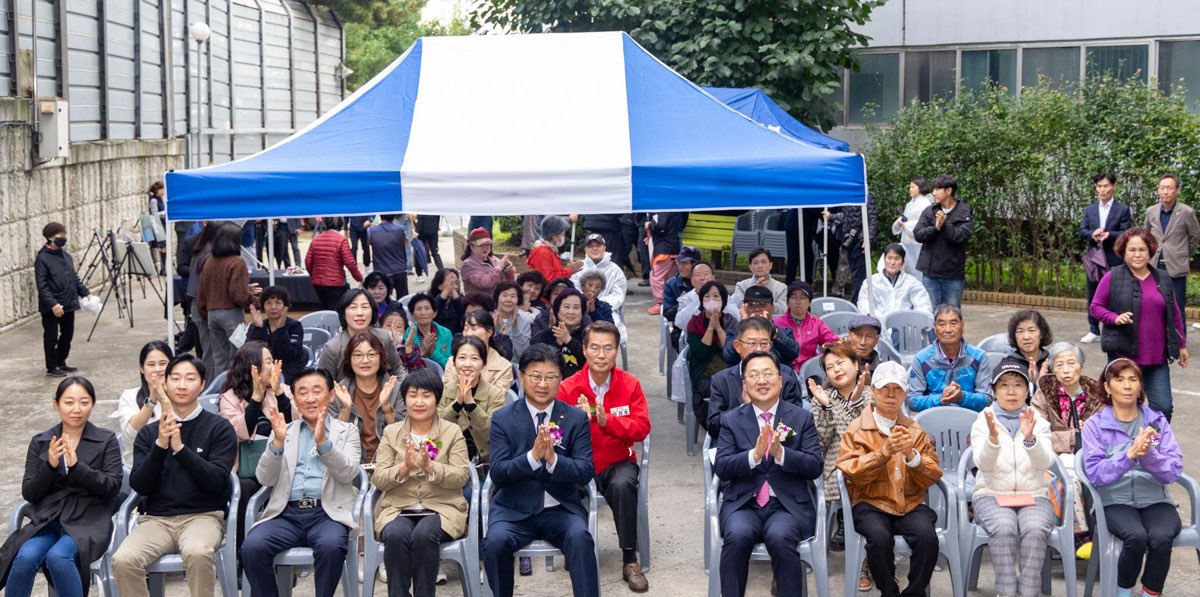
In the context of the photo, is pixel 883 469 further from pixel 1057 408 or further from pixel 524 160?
pixel 524 160

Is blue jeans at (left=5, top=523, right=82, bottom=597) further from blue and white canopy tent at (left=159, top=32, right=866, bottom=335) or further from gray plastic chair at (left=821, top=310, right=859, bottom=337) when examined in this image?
gray plastic chair at (left=821, top=310, right=859, bottom=337)

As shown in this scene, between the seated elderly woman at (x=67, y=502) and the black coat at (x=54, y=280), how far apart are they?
638 cm

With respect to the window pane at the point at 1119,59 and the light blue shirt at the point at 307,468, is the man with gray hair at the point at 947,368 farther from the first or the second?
the window pane at the point at 1119,59

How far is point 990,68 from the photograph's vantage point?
795 inches

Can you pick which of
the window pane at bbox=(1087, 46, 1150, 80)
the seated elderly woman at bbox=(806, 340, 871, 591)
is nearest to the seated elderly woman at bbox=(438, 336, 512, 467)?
the seated elderly woman at bbox=(806, 340, 871, 591)

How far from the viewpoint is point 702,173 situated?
8.17 m

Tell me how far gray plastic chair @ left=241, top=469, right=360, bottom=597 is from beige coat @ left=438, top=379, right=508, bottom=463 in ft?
2.82

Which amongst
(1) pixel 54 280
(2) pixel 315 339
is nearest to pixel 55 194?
(1) pixel 54 280

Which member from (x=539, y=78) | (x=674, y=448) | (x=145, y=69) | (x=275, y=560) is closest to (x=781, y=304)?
(x=674, y=448)

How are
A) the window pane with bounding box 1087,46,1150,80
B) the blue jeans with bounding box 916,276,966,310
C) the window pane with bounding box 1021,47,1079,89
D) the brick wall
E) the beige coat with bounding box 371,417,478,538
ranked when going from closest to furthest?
the beige coat with bounding box 371,417,478,538 < the blue jeans with bounding box 916,276,966,310 < the brick wall < the window pane with bounding box 1087,46,1150,80 < the window pane with bounding box 1021,47,1079,89

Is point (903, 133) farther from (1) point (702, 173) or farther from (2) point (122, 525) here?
(2) point (122, 525)

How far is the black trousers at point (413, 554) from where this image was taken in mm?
5891

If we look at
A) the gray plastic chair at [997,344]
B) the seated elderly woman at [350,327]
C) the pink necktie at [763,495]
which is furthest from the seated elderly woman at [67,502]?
the gray plastic chair at [997,344]

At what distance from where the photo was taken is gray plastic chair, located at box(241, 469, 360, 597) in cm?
590
